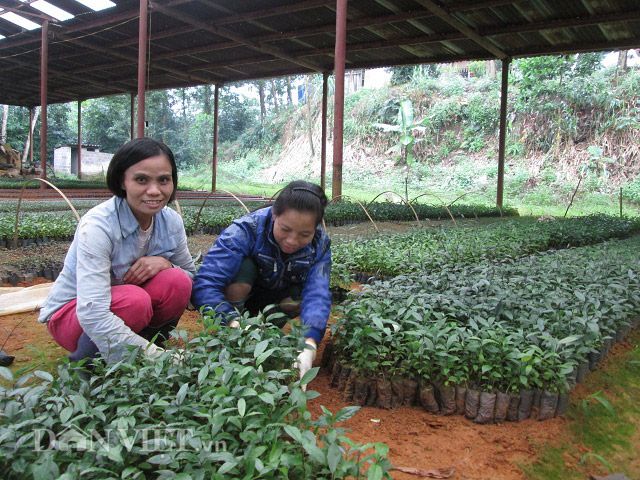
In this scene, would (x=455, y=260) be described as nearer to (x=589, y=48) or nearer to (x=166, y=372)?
(x=166, y=372)

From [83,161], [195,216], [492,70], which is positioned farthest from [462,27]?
[83,161]

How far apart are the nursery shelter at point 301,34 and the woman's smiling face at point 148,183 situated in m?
5.85

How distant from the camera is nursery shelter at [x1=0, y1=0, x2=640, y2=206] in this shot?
30.8 ft

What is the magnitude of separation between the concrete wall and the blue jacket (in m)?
24.5

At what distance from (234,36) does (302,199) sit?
33.9ft

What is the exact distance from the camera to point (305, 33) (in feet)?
36.6

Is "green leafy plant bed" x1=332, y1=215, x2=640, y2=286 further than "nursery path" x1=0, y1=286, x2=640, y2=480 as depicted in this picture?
Yes

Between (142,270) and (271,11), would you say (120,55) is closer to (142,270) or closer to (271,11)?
Answer: (271,11)

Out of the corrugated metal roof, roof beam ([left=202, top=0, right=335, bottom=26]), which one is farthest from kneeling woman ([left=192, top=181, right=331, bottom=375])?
roof beam ([left=202, top=0, right=335, bottom=26])

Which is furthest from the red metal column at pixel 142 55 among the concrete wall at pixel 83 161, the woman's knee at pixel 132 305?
the concrete wall at pixel 83 161

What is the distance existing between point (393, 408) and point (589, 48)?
11584 mm

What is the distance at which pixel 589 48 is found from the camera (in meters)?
11.1

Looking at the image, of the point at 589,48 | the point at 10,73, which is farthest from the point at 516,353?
the point at 10,73

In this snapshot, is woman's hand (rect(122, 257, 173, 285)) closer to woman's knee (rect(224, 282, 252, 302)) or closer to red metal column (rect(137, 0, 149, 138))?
woman's knee (rect(224, 282, 252, 302))
